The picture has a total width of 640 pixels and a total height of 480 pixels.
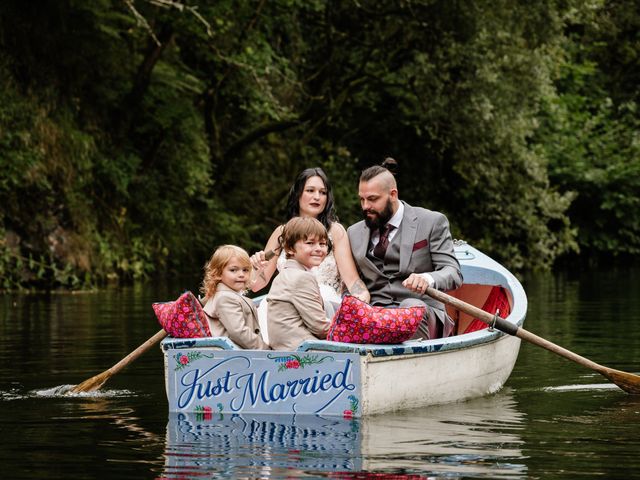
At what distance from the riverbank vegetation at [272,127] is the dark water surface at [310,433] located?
961 centimetres

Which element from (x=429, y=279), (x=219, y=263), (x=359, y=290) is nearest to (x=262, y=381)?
(x=219, y=263)

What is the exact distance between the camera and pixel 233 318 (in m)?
7.69

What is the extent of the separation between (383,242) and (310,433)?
2.19 m

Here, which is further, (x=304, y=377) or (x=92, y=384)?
(x=92, y=384)

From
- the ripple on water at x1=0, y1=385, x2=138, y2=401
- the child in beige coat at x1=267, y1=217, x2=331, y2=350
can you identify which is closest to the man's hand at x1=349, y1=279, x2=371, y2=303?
the child in beige coat at x1=267, y1=217, x2=331, y2=350

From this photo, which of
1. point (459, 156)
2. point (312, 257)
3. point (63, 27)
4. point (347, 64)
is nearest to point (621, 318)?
point (312, 257)

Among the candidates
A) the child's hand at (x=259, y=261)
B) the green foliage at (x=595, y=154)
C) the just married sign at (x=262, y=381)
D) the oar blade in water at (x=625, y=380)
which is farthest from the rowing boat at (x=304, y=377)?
the green foliage at (x=595, y=154)

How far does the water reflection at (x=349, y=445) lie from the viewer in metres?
5.85

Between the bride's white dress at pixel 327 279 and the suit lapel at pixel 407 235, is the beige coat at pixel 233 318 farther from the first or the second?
the suit lapel at pixel 407 235

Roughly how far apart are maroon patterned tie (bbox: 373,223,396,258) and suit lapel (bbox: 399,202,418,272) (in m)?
0.09

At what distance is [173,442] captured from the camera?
6688mm

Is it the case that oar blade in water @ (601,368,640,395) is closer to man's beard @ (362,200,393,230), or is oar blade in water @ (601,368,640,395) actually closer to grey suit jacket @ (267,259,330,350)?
man's beard @ (362,200,393,230)

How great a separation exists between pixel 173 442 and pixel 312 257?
1566 millimetres

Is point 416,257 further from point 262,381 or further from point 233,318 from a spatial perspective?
point 262,381
